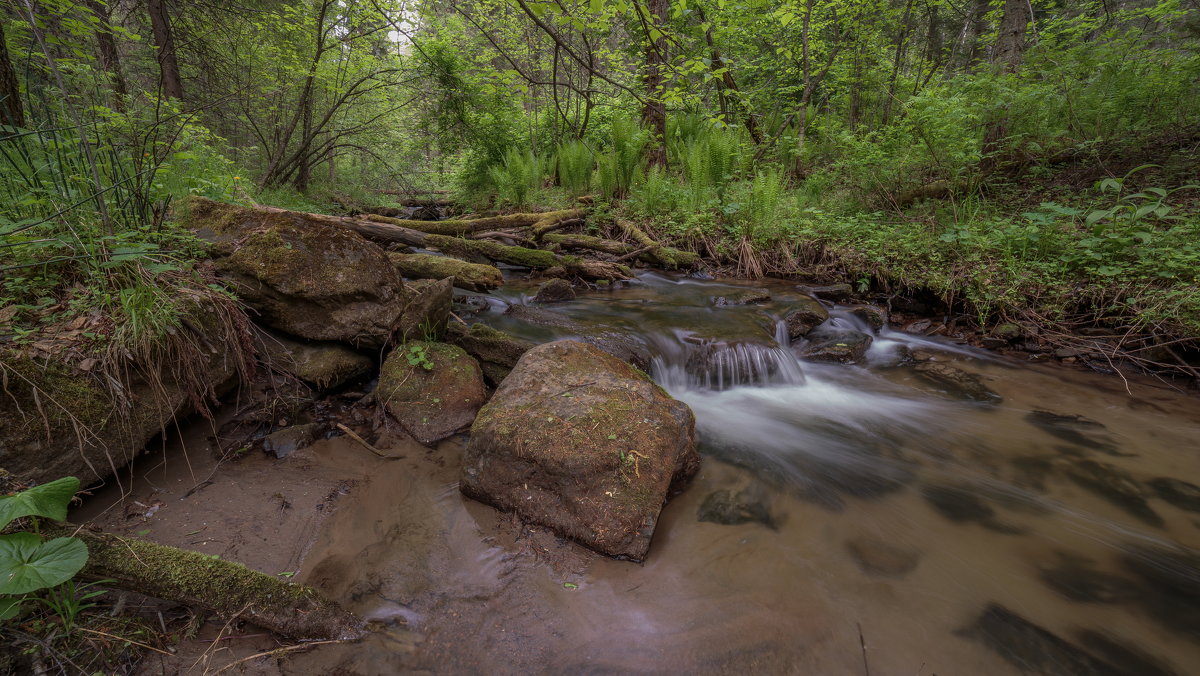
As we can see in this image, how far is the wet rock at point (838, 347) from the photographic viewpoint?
505 centimetres

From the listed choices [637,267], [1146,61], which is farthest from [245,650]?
[1146,61]

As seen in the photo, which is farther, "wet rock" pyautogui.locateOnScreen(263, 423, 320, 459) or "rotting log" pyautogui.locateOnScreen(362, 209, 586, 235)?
"rotting log" pyautogui.locateOnScreen(362, 209, 586, 235)

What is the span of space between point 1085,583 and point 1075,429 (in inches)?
76.0

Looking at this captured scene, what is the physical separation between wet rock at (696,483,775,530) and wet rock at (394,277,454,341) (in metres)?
2.52

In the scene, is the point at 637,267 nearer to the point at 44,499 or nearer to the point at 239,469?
the point at 239,469

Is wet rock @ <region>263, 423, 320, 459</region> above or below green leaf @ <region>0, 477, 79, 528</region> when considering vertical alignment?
below

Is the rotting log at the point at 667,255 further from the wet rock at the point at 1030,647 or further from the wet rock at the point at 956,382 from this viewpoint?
the wet rock at the point at 1030,647

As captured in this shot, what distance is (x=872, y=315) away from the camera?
18.8 feet

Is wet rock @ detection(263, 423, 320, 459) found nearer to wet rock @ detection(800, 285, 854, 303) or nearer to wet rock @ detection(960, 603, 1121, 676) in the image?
wet rock @ detection(960, 603, 1121, 676)

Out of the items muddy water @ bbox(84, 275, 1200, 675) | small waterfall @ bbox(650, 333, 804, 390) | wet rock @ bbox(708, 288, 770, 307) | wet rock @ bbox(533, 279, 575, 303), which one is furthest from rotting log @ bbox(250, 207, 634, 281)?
muddy water @ bbox(84, 275, 1200, 675)

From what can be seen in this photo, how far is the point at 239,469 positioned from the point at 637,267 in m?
5.89

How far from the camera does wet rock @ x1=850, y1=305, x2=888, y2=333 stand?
5.68 meters

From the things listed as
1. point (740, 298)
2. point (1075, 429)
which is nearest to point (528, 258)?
point (740, 298)

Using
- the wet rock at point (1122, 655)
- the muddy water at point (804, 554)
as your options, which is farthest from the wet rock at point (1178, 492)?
the wet rock at point (1122, 655)
